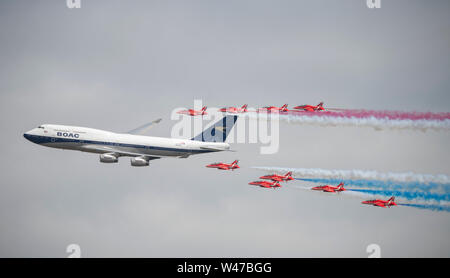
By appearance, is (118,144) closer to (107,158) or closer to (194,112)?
(107,158)

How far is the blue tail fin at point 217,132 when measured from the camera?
14675cm

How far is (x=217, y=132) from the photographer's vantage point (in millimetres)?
147000

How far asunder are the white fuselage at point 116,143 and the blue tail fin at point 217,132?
2943mm

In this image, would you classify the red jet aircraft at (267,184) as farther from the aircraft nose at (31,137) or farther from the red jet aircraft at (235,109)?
the aircraft nose at (31,137)

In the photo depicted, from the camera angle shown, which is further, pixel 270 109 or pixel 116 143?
pixel 116 143

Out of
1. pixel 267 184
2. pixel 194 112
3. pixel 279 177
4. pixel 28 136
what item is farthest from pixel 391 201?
pixel 28 136

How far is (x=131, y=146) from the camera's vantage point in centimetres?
14288

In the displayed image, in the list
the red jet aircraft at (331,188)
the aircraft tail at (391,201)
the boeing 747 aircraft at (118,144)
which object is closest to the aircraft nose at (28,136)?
the boeing 747 aircraft at (118,144)

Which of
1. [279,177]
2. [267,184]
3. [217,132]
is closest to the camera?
[279,177]

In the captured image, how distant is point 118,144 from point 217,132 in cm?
1849

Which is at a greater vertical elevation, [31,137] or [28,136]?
[28,136]
